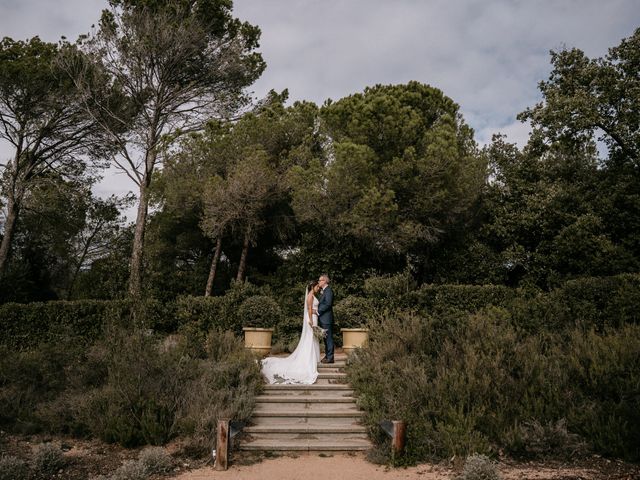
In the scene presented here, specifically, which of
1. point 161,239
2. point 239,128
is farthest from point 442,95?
point 161,239

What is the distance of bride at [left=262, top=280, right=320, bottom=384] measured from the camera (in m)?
9.18

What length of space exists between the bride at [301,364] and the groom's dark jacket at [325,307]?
19cm

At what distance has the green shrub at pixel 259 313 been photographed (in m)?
12.0

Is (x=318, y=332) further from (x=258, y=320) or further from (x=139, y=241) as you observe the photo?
(x=139, y=241)

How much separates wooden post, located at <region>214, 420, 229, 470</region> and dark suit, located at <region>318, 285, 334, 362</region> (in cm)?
453

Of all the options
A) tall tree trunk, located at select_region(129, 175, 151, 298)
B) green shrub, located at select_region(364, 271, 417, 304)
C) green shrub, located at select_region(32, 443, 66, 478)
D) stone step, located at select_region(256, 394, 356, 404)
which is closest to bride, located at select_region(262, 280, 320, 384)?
Result: stone step, located at select_region(256, 394, 356, 404)

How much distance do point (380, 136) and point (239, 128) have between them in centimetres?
482

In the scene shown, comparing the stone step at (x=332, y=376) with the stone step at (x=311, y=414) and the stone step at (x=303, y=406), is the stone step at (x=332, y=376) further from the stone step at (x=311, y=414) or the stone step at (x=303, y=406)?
the stone step at (x=311, y=414)

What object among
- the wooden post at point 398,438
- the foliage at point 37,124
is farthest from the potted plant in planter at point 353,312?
the foliage at point 37,124

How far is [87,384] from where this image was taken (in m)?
8.39

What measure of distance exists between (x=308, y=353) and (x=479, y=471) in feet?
16.4

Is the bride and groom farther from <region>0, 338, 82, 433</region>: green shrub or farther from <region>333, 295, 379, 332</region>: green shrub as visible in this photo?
<region>0, 338, 82, 433</region>: green shrub

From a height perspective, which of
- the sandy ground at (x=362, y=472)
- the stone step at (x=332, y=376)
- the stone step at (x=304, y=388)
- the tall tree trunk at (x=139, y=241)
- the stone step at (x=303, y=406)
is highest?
the tall tree trunk at (x=139, y=241)

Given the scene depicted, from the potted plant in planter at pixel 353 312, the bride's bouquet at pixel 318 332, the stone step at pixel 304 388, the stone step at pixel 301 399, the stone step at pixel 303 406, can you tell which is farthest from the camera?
the potted plant in planter at pixel 353 312
